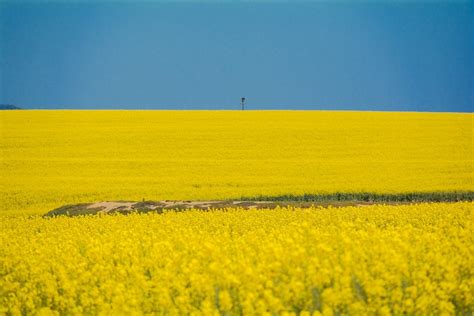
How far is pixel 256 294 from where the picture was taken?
656 cm

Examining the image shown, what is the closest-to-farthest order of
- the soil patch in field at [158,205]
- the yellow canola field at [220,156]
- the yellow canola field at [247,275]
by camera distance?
the yellow canola field at [247,275], the soil patch in field at [158,205], the yellow canola field at [220,156]

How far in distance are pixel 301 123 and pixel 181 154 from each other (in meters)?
10.9

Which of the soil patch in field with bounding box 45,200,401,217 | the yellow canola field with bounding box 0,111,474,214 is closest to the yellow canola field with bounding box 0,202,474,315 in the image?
the soil patch in field with bounding box 45,200,401,217

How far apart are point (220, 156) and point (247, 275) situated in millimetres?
25929

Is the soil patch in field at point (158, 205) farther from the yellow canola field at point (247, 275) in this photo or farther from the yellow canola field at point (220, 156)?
the yellow canola field at point (247, 275)

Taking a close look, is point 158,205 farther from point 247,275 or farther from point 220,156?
point 247,275

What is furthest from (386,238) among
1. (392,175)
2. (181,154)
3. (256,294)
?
(181,154)

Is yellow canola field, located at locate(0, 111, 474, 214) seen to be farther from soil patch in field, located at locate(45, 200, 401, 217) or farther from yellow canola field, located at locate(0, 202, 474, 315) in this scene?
yellow canola field, located at locate(0, 202, 474, 315)

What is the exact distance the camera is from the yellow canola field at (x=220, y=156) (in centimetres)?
2695

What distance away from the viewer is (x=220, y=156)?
32844mm

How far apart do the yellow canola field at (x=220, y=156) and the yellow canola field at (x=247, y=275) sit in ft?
51.9

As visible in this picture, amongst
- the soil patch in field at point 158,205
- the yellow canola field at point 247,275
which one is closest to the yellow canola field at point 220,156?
the soil patch in field at point 158,205

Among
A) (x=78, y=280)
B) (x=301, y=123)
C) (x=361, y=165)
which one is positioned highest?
(x=301, y=123)

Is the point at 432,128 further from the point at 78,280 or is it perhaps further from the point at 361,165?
the point at 78,280
